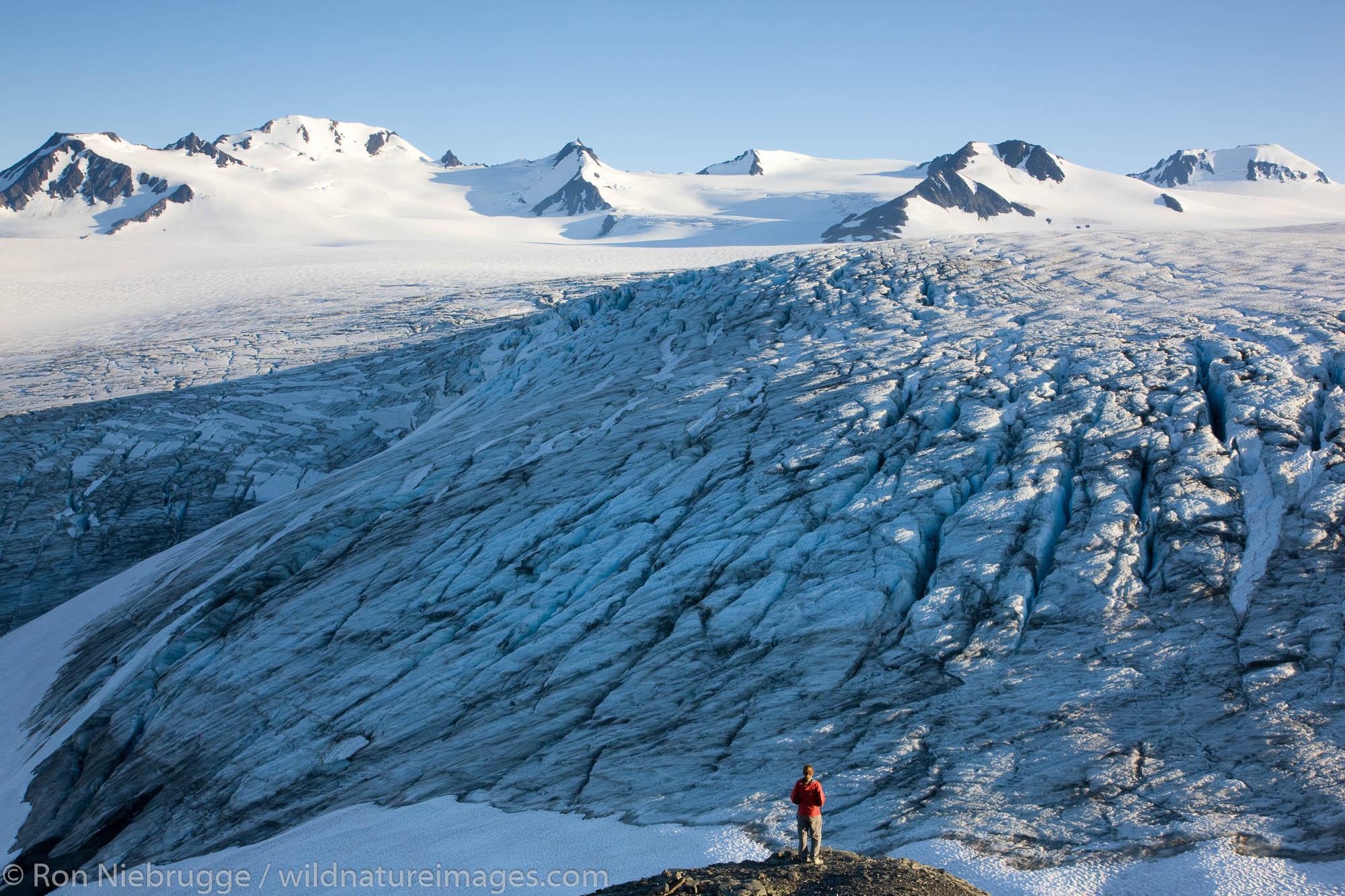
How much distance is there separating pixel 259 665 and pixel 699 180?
99482mm

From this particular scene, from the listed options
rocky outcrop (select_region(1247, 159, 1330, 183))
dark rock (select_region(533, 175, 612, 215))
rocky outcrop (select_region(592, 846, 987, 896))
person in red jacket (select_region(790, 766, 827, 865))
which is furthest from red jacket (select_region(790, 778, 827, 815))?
rocky outcrop (select_region(1247, 159, 1330, 183))

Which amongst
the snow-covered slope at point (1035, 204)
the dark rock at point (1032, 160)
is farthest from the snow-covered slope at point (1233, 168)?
the dark rock at point (1032, 160)

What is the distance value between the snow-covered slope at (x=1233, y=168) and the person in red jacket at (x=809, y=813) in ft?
450

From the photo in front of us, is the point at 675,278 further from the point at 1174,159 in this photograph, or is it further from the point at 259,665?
the point at 1174,159

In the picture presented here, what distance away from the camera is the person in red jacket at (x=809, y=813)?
5477 mm

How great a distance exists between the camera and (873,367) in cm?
1459

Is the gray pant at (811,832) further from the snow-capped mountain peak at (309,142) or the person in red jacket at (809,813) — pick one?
the snow-capped mountain peak at (309,142)

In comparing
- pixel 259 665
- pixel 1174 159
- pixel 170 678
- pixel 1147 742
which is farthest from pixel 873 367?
pixel 1174 159

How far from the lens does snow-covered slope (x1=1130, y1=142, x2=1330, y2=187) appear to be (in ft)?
382

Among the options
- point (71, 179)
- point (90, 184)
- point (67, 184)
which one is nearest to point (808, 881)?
point (90, 184)

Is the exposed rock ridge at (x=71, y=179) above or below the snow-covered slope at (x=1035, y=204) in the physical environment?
above

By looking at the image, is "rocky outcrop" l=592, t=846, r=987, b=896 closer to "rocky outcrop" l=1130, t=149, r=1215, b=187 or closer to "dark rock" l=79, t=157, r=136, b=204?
"dark rock" l=79, t=157, r=136, b=204

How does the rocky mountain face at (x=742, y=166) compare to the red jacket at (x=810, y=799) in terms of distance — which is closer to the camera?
the red jacket at (x=810, y=799)

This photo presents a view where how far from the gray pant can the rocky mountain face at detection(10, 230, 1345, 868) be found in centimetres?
130
